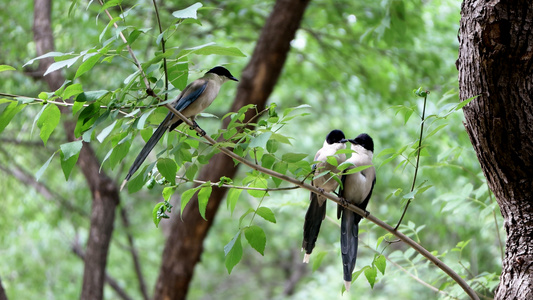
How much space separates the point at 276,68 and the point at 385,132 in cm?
225

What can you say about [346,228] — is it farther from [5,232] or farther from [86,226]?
[5,232]

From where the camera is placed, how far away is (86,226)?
627 cm

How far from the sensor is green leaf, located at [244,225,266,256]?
1599 millimetres

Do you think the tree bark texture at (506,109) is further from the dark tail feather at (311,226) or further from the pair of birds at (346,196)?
the dark tail feather at (311,226)

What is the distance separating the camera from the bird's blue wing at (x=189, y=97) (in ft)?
6.85

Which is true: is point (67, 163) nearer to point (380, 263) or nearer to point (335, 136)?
point (380, 263)

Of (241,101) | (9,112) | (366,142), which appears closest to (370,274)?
(366,142)

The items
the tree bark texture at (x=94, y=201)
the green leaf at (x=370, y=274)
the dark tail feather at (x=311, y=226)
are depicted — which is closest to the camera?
the green leaf at (x=370, y=274)

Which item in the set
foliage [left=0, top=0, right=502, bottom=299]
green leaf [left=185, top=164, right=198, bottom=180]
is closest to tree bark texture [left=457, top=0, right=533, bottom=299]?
foliage [left=0, top=0, right=502, bottom=299]

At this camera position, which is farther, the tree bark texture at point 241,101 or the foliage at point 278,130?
the tree bark texture at point 241,101

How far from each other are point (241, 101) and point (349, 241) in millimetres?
2133

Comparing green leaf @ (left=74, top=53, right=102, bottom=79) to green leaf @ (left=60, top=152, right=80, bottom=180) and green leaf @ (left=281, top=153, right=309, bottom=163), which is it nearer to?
green leaf @ (left=60, top=152, right=80, bottom=180)

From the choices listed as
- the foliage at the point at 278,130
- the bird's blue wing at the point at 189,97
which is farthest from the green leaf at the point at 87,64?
the bird's blue wing at the point at 189,97

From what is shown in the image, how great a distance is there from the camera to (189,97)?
6.89ft
